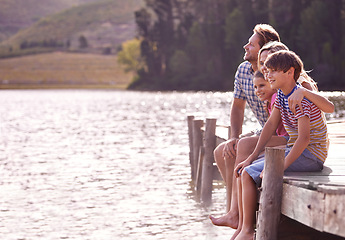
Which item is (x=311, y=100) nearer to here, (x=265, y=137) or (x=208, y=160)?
(x=265, y=137)

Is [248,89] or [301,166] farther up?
[248,89]

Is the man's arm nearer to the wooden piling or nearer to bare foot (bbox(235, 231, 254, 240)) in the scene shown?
bare foot (bbox(235, 231, 254, 240))

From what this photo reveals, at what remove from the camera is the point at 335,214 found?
498 cm

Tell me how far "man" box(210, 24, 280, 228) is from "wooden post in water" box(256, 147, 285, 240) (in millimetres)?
805

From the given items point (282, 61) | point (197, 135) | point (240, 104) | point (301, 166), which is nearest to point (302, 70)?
point (282, 61)

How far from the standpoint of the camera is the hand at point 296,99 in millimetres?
5776

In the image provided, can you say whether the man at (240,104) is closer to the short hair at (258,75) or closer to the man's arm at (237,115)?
the man's arm at (237,115)

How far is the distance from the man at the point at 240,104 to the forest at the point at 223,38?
5651cm

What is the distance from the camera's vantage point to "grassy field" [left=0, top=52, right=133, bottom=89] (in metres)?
→ 126

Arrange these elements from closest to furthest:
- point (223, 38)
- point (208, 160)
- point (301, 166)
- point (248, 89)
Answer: point (301, 166) → point (248, 89) → point (208, 160) → point (223, 38)

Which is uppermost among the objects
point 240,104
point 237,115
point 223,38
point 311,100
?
point 223,38

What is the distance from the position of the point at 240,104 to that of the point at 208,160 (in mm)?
3081

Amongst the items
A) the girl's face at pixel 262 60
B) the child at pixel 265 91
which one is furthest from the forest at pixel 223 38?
the girl's face at pixel 262 60

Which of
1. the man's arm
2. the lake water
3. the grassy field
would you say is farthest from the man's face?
the grassy field
